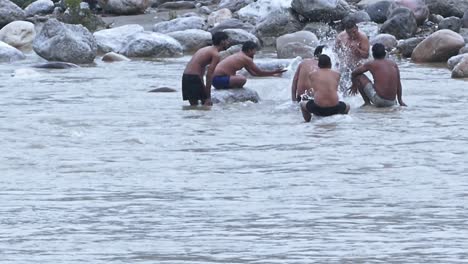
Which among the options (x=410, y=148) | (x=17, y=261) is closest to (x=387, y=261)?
(x=17, y=261)

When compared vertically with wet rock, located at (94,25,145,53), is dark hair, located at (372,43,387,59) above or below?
above

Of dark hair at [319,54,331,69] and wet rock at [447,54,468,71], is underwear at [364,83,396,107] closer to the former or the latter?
dark hair at [319,54,331,69]

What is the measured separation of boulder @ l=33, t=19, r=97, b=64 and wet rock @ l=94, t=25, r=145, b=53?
1.53m

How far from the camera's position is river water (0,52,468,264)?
8.16 metres

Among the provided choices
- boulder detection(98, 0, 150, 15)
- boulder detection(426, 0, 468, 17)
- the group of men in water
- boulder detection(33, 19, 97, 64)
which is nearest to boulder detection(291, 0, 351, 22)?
boulder detection(426, 0, 468, 17)

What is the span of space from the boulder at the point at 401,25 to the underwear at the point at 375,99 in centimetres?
968

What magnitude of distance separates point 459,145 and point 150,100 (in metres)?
5.75

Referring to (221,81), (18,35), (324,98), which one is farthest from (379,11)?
(324,98)

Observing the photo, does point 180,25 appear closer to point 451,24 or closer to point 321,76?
point 451,24

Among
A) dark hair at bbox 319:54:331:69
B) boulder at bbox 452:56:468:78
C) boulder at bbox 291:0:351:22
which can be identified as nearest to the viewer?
dark hair at bbox 319:54:331:69

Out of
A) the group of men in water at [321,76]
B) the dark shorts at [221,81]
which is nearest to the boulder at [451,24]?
the group of men in water at [321,76]

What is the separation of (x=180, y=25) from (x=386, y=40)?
16.2 feet

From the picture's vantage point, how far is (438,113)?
15.6m

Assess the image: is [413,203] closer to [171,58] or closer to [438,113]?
[438,113]
